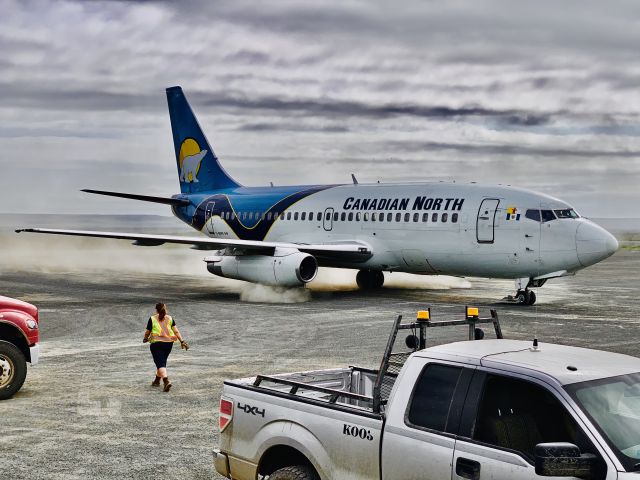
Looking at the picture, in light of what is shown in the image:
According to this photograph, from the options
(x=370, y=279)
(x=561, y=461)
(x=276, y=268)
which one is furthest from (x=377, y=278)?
(x=561, y=461)

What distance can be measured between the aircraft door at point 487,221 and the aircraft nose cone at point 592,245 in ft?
8.36

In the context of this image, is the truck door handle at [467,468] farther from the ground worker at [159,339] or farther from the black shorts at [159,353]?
the black shorts at [159,353]

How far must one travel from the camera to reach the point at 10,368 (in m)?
13.0

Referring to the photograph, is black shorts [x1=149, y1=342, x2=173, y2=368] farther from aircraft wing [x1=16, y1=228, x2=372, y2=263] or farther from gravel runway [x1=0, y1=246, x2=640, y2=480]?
aircraft wing [x1=16, y1=228, x2=372, y2=263]

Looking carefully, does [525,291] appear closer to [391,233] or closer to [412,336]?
[391,233]

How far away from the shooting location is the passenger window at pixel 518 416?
5.84m

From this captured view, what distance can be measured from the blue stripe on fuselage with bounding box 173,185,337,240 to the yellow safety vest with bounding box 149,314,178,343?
1998cm

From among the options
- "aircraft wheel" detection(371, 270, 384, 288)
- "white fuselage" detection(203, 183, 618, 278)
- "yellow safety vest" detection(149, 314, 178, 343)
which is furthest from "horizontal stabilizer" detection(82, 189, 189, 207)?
"yellow safety vest" detection(149, 314, 178, 343)

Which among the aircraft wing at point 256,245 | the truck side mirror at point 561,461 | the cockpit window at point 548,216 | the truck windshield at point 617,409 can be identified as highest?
the cockpit window at point 548,216

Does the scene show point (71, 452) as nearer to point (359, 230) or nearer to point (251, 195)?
point (359, 230)

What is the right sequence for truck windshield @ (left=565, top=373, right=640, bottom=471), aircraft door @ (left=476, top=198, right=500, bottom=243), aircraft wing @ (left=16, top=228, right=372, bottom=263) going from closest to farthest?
truck windshield @ (left=565, top=373, right=640, bottom=471) → aircraft door @ (left=476, top=198, right=500, bottom=243) → aircraft wing @ (left=16, top=228, right=372, bottom=263)

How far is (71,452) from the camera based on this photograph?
10.2m

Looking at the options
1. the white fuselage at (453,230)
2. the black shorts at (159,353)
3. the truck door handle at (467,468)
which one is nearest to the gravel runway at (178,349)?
the black shorts at (159,353)

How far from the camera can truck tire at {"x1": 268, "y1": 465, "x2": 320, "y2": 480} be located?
690cm
